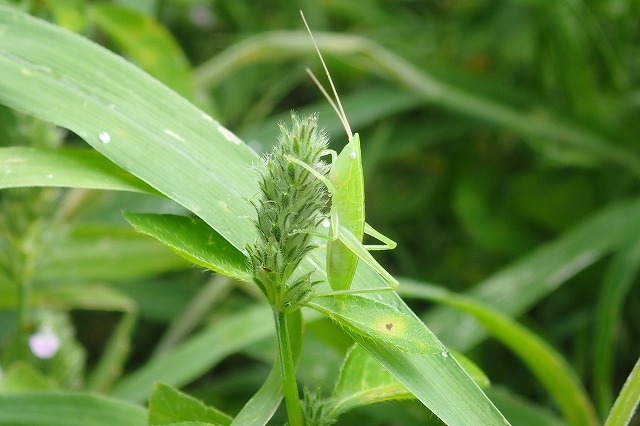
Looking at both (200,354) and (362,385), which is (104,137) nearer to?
(362,385)

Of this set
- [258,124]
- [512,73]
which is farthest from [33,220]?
[512,73]

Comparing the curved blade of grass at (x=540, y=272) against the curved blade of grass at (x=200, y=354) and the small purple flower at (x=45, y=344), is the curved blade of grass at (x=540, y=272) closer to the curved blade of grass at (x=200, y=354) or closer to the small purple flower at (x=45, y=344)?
the curved blade of grass at (x=200, y=354)

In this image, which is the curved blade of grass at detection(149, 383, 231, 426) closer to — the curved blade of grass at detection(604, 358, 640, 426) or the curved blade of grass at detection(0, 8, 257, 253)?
the curved blade of grass at detection(0, 8, 257, 253)

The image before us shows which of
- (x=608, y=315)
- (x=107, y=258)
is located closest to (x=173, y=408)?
(x=107, y=258)

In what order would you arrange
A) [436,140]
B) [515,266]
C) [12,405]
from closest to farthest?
[12,405] → [515,266] → [436,140]

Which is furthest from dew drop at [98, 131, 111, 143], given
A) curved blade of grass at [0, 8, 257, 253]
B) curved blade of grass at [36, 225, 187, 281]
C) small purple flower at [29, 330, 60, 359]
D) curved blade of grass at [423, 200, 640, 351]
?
curved blade of grass at [423, 200, 640, 351]

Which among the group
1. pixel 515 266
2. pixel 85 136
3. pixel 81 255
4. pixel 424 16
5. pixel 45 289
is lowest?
pixel 85 136

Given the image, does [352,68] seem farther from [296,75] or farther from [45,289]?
[45,289]
